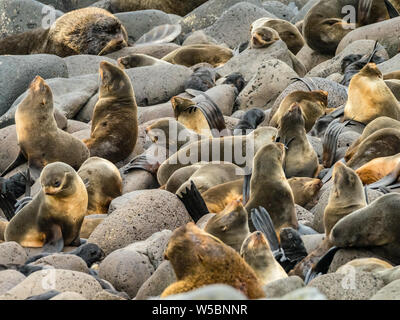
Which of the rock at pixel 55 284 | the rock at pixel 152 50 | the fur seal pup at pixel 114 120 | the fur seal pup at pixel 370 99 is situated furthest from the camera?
the rock at pixel 152 50

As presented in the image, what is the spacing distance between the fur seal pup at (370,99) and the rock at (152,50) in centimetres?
695

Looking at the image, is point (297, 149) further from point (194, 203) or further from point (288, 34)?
point (288, 34)

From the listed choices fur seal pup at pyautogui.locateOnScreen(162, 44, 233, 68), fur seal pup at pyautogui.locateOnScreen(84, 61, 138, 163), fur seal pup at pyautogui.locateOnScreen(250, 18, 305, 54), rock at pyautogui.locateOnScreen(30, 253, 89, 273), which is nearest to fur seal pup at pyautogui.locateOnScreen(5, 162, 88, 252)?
rock at pyautogui.locateOnScreen(30, 253, 89, 273)

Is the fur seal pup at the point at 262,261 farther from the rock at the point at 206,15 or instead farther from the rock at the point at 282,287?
the rock at the point at 206,15

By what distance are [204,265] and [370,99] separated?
5541 millimetres

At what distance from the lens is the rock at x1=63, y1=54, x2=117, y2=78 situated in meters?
14.7

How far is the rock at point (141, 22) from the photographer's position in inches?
734

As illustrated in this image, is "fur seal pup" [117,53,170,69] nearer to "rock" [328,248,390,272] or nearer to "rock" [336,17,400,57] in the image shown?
"rock" [336,17,400,57]

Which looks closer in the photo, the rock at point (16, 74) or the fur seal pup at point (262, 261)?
the fur seal pup at point (262, 261)

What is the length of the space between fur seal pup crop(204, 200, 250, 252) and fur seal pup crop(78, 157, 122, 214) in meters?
3.09

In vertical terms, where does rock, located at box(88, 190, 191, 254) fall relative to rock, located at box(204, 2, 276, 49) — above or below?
above

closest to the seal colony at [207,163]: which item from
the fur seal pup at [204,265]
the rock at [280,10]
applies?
the fur seal pup at [204,265]

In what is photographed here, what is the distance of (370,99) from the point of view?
912 cm
